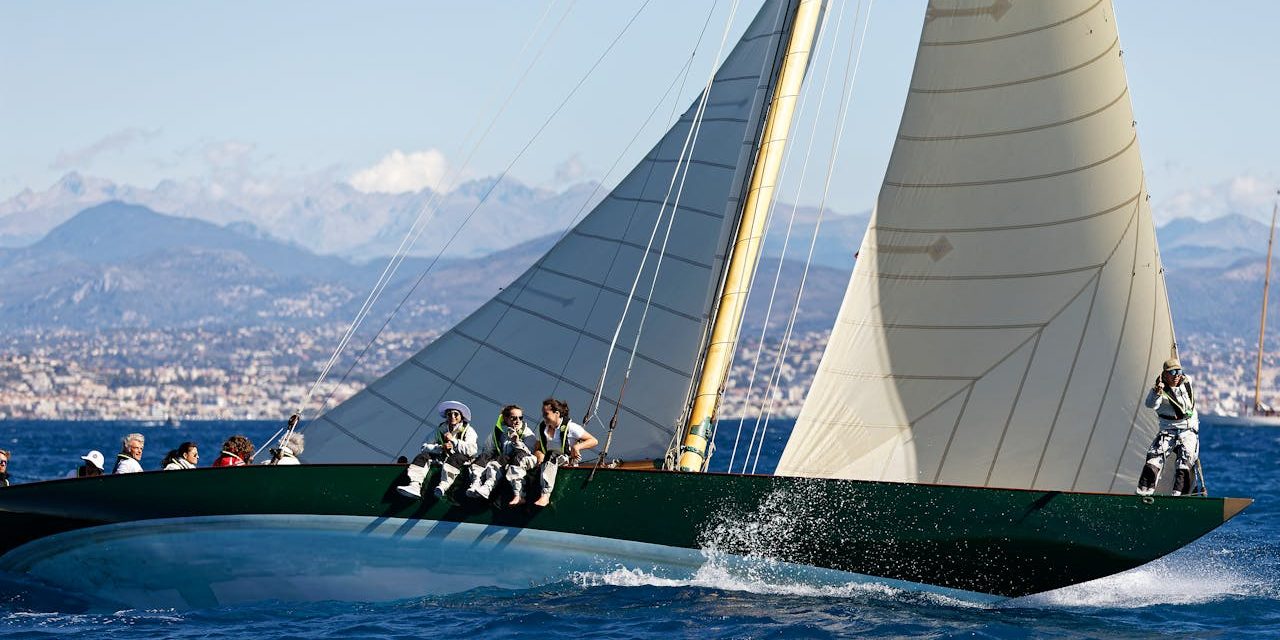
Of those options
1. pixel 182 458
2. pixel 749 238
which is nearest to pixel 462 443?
pixel 182 458

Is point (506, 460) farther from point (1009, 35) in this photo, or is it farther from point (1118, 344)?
point (1009, 35)

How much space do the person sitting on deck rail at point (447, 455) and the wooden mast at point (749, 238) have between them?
2.50 m

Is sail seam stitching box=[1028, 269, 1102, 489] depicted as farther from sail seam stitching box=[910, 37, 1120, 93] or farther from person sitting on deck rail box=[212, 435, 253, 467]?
person sitting on deck rail box=[212, 435, 253, 467]

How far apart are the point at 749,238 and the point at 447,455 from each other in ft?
13.0

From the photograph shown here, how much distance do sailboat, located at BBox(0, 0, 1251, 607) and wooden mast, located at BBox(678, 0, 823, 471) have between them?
146 centimetres

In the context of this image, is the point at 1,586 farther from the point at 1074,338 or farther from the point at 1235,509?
the point at 1235,509

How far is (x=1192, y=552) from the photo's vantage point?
1903cm

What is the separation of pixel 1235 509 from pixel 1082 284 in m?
2.21

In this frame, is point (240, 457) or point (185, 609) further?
point (240, 457)

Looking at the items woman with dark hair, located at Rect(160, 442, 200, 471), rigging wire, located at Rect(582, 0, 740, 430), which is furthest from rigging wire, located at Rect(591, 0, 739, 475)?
woman with dark hair, located at Rect(160, 442, 200, 471)

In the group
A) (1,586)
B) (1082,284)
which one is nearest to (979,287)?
(1082,284)

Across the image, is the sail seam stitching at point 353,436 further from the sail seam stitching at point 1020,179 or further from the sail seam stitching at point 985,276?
the sail seam stitching at point 1020,179

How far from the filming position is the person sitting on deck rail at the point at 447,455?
1386 centimetres

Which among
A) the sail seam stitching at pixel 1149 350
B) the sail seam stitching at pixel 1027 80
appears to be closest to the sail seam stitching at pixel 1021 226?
the sail seam stitching at pixel 1149 350
